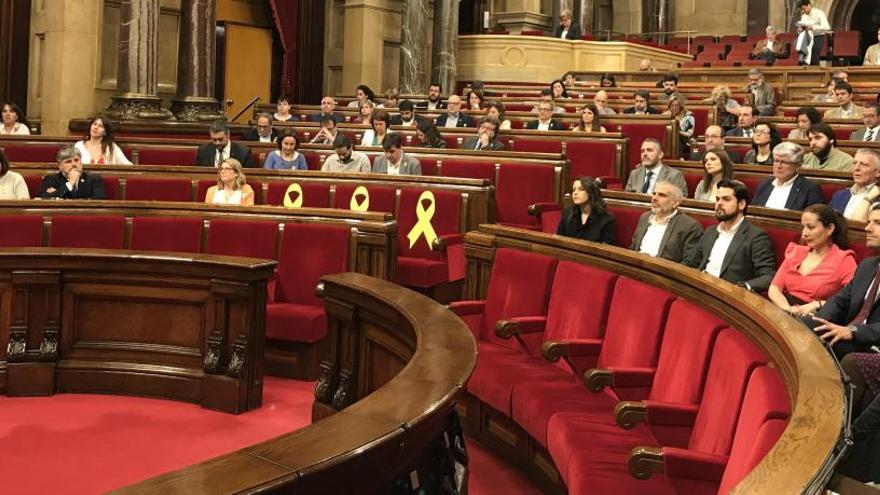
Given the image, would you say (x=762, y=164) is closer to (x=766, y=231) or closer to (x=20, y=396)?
(x=766, y=231)

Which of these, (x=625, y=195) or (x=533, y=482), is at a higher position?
(x=625, y=195)

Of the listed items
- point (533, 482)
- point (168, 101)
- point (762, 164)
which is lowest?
point (533, 482)

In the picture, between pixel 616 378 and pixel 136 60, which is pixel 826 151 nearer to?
pixel 616 378

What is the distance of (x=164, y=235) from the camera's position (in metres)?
4.79

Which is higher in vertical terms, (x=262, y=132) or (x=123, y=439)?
(x=262, y=132)

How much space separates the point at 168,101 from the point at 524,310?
7154mm

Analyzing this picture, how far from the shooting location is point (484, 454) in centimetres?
360

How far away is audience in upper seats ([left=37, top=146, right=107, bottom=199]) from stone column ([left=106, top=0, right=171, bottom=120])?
311 cm

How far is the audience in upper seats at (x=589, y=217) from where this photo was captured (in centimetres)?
488

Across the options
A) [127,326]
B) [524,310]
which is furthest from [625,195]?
[127,326]

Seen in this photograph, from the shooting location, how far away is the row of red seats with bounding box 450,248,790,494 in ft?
7.14

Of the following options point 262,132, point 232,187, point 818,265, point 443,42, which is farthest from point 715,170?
point 443,42

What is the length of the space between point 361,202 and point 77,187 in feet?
5.06

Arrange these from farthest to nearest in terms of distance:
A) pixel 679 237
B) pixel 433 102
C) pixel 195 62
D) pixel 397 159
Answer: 1. pixel 433 102
2. pixel 195 62
3. pixel 397 159
4. pixel 679 237
